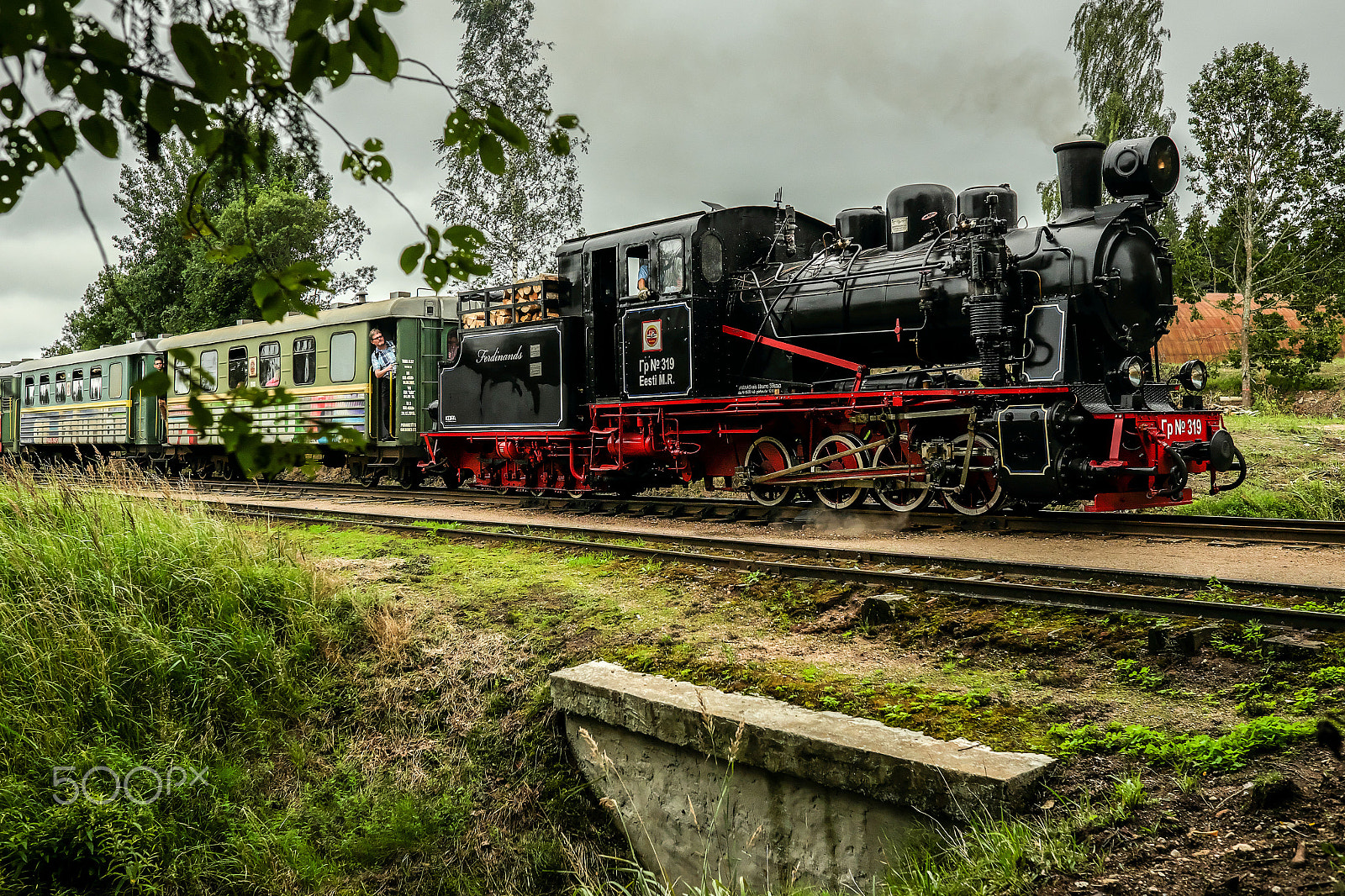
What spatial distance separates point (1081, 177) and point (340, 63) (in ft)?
25.8

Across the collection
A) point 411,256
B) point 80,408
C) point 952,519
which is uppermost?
point 80,408

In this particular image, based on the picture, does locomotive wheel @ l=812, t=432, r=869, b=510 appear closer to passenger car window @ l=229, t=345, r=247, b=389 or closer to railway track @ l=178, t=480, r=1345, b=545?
railway track @ l=178, t=480, r=1345, b=545

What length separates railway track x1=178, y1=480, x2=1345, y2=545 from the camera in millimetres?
7473

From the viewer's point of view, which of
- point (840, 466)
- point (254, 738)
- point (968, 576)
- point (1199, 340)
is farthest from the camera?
point (1199, 340)

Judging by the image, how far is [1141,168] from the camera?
7.99 meters

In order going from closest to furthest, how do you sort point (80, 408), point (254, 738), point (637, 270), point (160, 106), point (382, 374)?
point (160, 106)
point (254, 738)
point (637, 270)
point (382, 374)
point (80, 408)

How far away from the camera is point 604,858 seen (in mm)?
4648

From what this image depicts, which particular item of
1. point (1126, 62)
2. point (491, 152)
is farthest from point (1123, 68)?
point (491, 152)

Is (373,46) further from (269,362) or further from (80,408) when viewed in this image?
(80,408)

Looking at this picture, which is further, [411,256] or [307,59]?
[411,256]

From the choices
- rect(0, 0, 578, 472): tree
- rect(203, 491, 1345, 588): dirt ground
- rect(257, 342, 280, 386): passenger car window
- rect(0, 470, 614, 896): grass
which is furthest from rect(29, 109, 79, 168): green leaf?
rect(257, 342, 280, 386): passenger car window

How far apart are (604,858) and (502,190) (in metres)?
21.1

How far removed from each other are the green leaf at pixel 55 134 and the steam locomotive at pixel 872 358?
6.97 metres

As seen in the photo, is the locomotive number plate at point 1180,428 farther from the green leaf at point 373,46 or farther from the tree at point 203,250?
the tree at point 203,250
